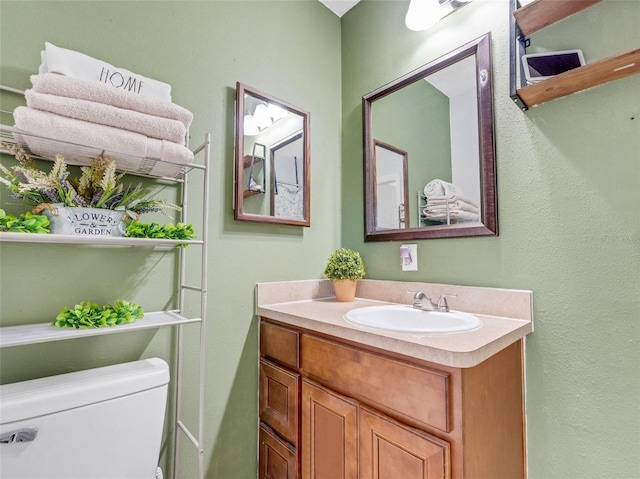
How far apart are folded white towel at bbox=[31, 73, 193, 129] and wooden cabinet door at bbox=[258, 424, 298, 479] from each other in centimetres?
122

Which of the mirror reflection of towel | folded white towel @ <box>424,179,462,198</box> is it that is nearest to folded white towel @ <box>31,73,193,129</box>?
the mirror reflection of towel

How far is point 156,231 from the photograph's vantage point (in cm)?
93

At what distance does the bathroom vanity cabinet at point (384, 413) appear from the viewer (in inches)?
28.8

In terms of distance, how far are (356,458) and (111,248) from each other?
1015 millimetres

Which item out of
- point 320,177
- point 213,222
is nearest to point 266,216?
point 213,222

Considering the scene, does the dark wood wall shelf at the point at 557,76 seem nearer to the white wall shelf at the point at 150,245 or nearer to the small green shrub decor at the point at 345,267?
the small green shrub decor at the point at 345,267

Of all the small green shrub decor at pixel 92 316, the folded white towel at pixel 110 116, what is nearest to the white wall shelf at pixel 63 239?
the small green shrub decor at pixel 92 316

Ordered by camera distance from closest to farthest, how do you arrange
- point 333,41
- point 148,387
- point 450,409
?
1. point 450,409
2. point 148,387
3. point 333,41

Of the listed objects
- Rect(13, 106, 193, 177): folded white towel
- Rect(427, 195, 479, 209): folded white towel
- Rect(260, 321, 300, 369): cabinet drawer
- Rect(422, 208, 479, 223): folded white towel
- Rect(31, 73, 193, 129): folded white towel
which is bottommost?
Rect(260, 321, 300, 369): cabinet drawer

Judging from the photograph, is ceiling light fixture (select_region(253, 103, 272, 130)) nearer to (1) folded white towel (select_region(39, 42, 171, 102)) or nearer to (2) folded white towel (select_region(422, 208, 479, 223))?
(1) folded white towel (select_region(39, 42, 171, 102))

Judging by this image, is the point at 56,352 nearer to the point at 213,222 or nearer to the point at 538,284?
the point at 213,222

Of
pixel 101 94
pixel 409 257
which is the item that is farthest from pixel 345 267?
pixel 101 94

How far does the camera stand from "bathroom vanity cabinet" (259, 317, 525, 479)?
0.73 meters

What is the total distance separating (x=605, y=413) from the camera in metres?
0.91
